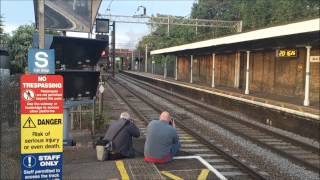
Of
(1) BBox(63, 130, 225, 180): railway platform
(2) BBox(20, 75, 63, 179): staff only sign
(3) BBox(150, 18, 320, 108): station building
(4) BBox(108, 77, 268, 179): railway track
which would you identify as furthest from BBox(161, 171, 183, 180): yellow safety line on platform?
(3) BBox(150, 18, 320, 108): station building

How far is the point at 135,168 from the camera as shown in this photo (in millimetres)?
9633

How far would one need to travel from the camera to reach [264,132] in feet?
54.8

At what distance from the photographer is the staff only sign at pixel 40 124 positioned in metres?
5.54

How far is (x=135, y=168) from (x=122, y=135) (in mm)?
1188

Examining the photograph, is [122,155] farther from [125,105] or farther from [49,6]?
[125,105]

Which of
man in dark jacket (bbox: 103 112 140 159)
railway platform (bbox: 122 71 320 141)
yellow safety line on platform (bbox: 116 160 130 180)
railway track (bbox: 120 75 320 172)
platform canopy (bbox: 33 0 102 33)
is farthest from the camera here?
railway platform (bbox: 122 71 320 141)

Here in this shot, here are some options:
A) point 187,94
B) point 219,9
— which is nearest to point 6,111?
point 187,94

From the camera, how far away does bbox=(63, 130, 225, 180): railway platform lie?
912 cm

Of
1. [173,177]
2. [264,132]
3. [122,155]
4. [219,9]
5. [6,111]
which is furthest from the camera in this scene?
[219,9]

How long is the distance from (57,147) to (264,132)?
12.2m

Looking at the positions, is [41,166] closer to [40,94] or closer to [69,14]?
[40,94]

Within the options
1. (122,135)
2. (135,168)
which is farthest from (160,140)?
(122,135)

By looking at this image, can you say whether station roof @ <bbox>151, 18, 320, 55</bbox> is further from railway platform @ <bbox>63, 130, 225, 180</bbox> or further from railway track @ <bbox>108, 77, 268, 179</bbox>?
railway platform @ <bbox>63, 130, 225, 180</bbox>

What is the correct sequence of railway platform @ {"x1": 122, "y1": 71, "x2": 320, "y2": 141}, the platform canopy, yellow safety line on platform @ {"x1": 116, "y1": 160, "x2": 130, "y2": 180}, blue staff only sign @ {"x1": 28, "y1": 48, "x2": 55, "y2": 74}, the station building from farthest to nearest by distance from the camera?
1. the station building
2. railway platform @ {"x1": 122, "y1": 71, "x2": 320, "y2": 141}
3. the platform canopy
4. yellow safety line on platform @ {"x1": 116, "y1": 160, "x2": 130, "y2": 180}
5. blue staff only sign @ {"x1": 28, "y1": 48, "x2": 55, "y2": 74}
